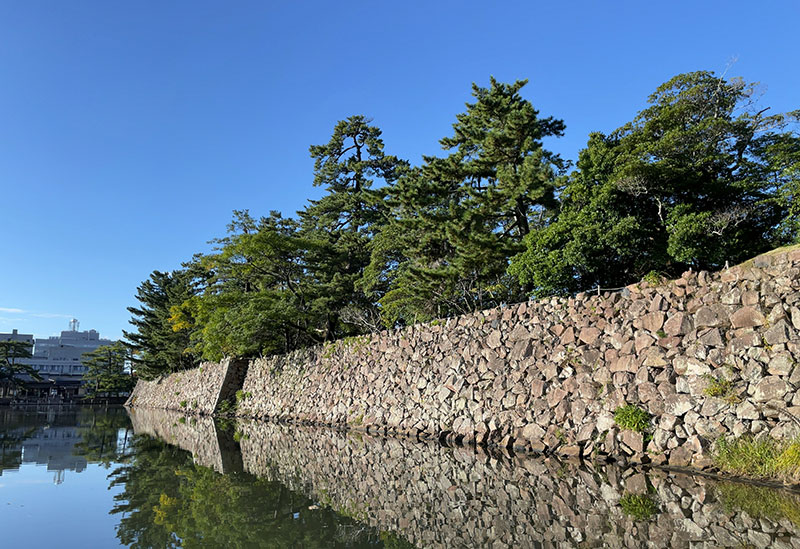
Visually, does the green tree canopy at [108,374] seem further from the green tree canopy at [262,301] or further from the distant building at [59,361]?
the green tree canopy at [262,301]

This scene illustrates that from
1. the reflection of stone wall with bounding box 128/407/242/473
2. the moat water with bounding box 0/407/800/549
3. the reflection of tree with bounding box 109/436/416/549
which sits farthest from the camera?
the reflection of stone wall with bounding box 128/407/242/473

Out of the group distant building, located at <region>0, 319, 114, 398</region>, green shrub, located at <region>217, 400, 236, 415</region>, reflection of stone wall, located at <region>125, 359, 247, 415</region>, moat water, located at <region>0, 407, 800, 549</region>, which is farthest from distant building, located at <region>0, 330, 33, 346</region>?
moat water, located at <region>0, 407, 800, 549</region>

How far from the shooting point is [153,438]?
15.1 metres

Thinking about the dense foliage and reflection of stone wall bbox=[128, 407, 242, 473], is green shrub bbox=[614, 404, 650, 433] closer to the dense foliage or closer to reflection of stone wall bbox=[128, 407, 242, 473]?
the dense foliage

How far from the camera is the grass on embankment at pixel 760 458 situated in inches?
230

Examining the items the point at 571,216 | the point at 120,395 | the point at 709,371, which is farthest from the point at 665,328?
the point at 120,395

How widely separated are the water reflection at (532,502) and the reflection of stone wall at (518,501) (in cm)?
1

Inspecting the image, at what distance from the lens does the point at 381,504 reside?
5816mm

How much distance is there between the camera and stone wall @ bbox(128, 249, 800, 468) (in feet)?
22.7

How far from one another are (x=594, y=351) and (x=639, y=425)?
1.68 m

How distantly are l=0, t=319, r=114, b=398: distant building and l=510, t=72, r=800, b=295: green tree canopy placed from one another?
5200 centimetres

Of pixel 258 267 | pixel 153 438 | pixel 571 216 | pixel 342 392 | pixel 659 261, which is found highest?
pixel 258 267

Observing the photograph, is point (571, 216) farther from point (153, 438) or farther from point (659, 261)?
point (153, 438)

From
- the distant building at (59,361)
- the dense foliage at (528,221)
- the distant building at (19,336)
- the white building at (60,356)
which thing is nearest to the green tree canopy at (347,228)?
the dense foliage at (528,221)
